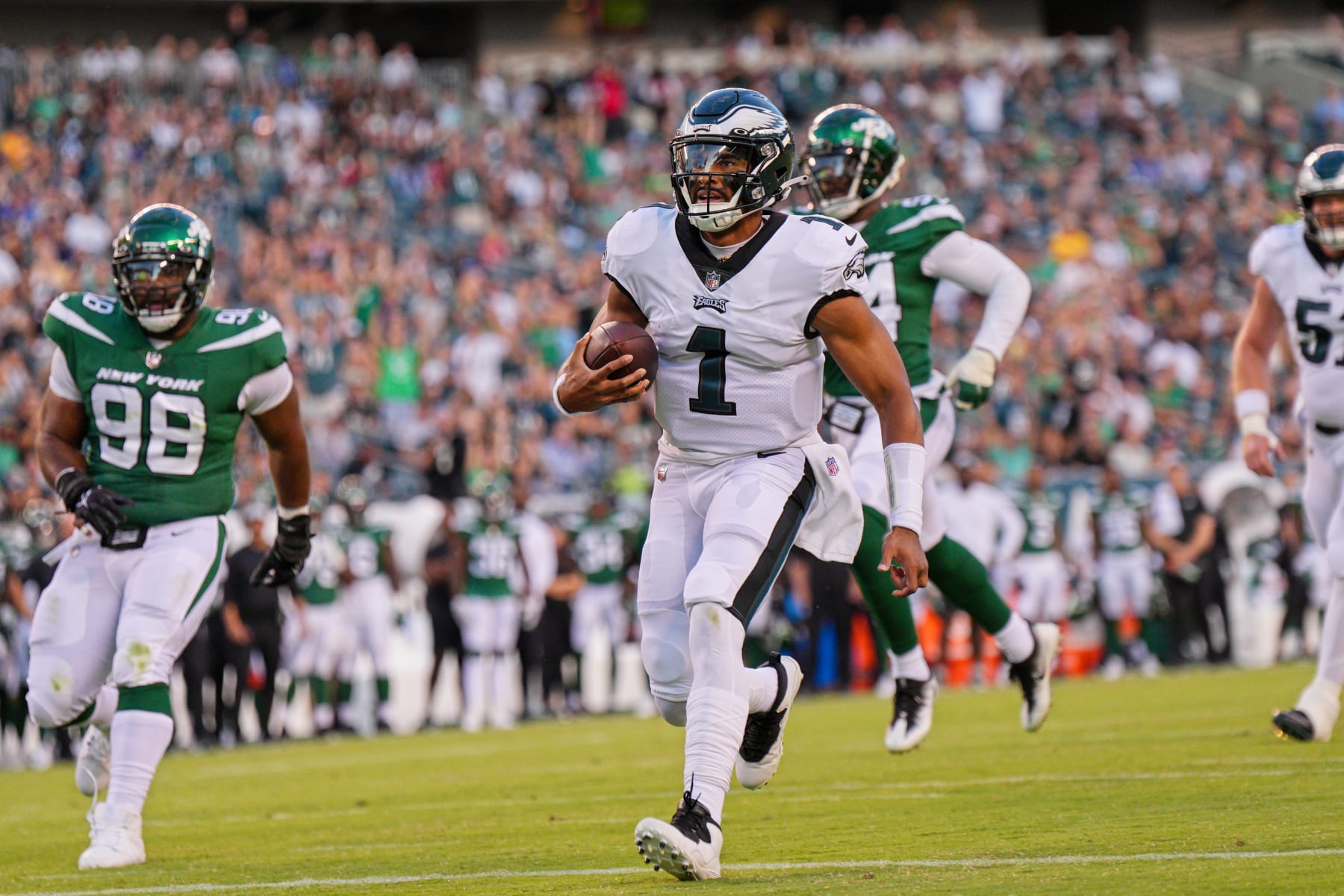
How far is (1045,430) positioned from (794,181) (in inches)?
457

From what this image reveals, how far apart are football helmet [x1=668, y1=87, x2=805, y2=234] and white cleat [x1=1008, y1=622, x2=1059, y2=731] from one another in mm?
2568

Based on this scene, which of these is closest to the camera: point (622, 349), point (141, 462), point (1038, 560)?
point (622, 349)

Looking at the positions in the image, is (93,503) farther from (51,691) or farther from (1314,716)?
(1314,716)

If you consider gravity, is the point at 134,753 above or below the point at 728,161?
below

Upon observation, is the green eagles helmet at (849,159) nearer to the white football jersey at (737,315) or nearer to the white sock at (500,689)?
the white football jersey at (737,315)

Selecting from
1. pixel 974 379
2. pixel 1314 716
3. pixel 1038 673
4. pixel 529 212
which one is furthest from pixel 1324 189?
pixel 529 212

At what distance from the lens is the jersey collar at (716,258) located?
4727mm

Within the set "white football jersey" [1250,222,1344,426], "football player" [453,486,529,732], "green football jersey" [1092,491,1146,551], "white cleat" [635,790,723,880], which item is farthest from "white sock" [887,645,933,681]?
"green football jersey" [1092,491,1146,551]

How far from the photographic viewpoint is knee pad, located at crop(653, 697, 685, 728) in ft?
15.7

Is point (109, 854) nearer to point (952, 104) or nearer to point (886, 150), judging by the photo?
point (886, 150)

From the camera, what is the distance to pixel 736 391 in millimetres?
4762

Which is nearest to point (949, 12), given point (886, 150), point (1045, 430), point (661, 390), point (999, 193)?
point (999, 193)

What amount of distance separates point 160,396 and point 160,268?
399 mm

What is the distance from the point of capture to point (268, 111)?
19281 millimetres
